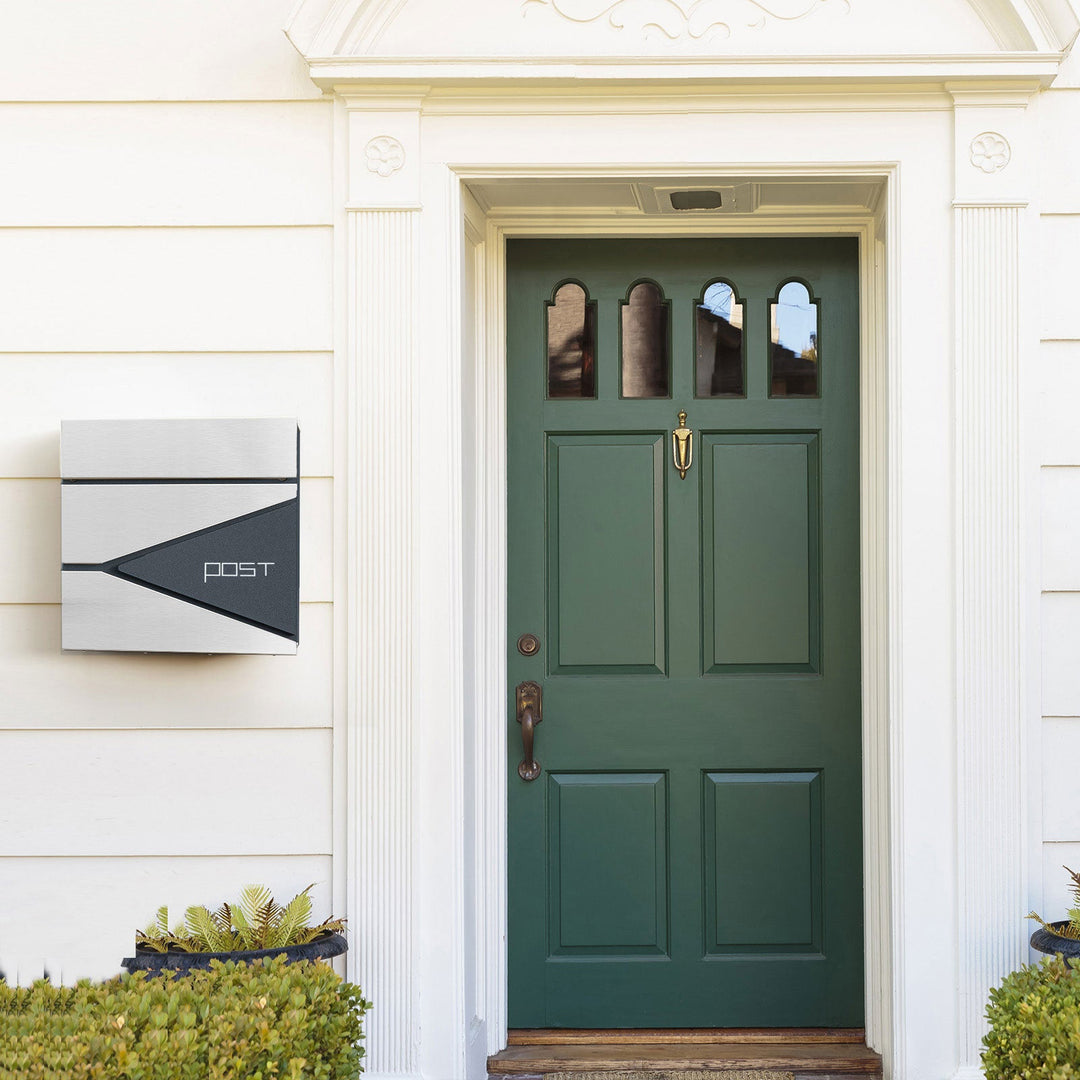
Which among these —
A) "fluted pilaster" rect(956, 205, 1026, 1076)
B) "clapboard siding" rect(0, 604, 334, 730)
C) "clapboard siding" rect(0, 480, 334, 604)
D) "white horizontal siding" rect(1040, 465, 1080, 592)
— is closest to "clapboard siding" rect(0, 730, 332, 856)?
"clapboard siding" rect(0, 604, 334, 730)

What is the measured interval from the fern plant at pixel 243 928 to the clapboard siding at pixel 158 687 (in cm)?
29

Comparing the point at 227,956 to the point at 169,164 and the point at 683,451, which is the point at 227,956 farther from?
the point at 169,164

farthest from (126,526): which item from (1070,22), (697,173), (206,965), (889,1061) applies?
(1070,22)

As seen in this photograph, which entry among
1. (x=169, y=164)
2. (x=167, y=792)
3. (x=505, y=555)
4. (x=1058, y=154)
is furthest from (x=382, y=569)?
(x=1058, y=154)

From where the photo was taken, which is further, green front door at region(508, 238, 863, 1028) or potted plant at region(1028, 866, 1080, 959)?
green front door at region(508, 238, 863, 1028)

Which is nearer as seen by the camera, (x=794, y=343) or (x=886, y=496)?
(x=886, y=496)

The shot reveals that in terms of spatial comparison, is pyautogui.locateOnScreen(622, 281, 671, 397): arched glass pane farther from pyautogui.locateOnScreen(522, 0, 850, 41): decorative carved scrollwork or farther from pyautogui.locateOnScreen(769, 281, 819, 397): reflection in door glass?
pyautogui.locateOnScreen(522, 0, 850, 41): decorative carved scrollwork

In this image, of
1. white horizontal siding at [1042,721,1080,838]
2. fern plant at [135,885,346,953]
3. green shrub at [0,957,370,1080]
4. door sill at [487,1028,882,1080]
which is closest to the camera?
green shrub at [0,957,370,1080]

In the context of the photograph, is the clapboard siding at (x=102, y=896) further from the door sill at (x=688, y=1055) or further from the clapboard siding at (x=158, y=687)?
the door sill at (x=688, y=1055)

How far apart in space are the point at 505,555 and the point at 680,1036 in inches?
53.5

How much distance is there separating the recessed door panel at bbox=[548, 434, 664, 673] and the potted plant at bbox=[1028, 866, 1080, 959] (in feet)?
3.49

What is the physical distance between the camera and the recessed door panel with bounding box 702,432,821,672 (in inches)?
112

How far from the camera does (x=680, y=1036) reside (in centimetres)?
286

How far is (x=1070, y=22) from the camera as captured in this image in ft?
7.90
